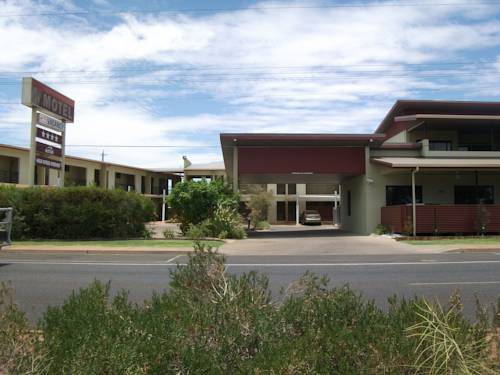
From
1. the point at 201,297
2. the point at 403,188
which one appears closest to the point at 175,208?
the point at 403,188

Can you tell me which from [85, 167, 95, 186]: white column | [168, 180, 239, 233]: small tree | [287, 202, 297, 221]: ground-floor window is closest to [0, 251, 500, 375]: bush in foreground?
[168, 180, 239, 233]: small tree

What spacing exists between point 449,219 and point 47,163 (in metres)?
19.8

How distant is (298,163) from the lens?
88.8 ft

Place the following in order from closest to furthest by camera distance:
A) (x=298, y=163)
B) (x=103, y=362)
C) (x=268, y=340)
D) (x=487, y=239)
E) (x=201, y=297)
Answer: (x=103, y=362), (x=268, y=340), (x=201, y=297), (x=487, y=239), (x=298, y=163)

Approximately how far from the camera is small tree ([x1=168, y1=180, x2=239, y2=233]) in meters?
24.8

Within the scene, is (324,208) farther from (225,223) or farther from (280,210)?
(225,223)

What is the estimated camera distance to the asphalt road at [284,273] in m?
9.25

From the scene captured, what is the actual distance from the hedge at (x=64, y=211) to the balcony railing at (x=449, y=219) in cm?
1353

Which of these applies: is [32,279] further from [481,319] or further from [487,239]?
Result: [487,239]

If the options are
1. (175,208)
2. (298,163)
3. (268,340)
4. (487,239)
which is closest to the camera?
(268,340)

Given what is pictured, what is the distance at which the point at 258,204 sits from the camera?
43656 millimetres

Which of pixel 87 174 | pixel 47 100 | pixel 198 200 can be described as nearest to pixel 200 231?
pixel 198 200

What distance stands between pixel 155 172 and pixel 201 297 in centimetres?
5841

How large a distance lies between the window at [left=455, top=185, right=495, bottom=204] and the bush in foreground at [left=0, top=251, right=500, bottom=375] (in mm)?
24852
